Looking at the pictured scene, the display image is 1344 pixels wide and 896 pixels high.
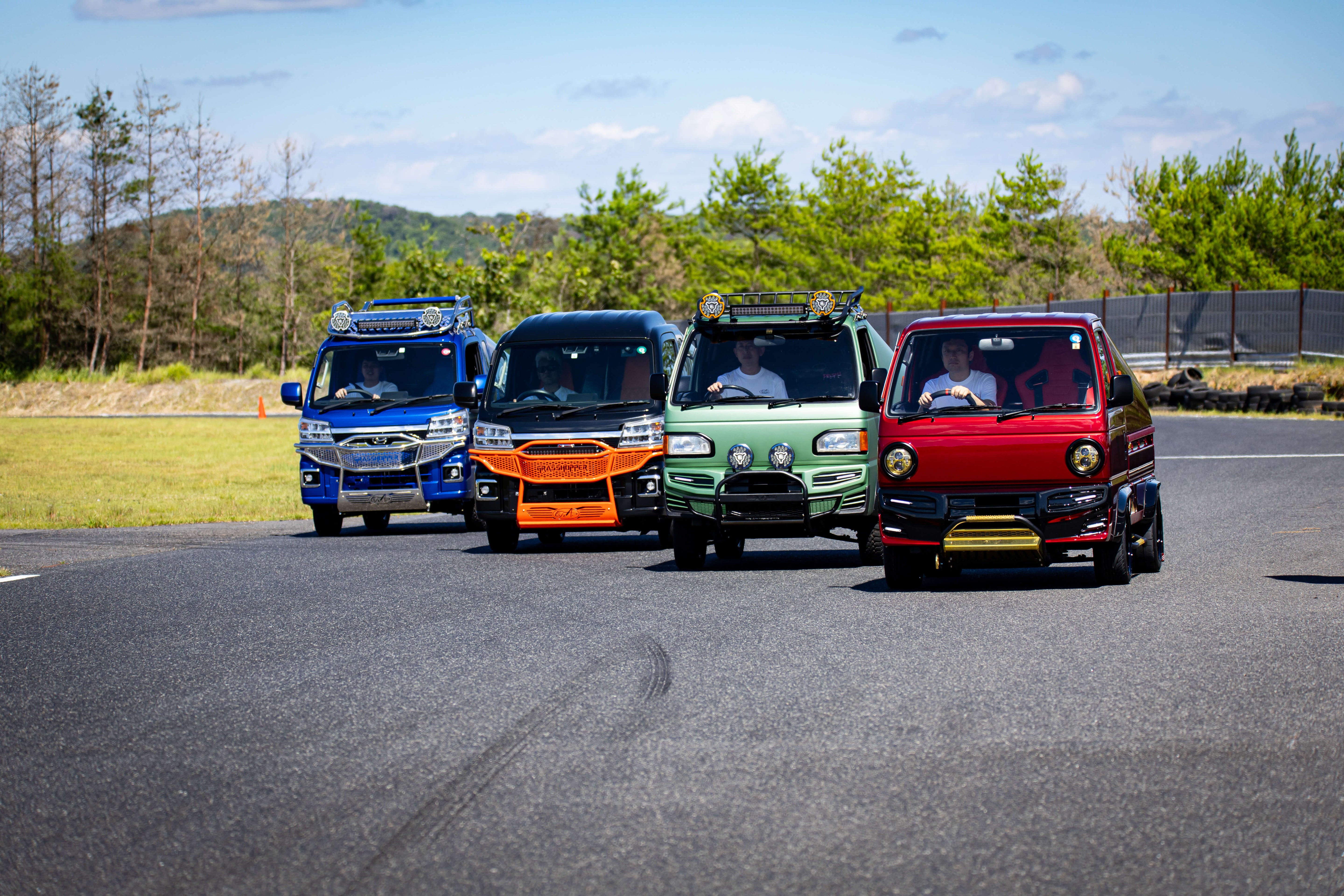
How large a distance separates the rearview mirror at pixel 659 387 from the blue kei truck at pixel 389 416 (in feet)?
12.0

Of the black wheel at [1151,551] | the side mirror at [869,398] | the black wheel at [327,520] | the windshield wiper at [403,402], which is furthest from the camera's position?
the black wheel at [327,520]

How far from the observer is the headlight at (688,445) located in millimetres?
12359

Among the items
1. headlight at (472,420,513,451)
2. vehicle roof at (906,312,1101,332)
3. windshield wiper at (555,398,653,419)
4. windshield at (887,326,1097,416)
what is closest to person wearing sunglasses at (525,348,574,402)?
windshield wiper at (555,398,653,419)

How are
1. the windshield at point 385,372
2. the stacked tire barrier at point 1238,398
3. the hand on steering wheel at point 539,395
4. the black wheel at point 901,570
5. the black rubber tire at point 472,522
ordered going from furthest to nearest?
the stacked tire barrier at point 1238,398
the windshield at point 385,372
the black rubber tire at point 472,522
the hand on steering wheel at point 539,395
the black wheel at point 901,570

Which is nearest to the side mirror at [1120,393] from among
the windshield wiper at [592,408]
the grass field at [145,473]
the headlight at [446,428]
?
the windshield wiper at [592,408]

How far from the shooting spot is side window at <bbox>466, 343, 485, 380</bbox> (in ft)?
Result: 58.7

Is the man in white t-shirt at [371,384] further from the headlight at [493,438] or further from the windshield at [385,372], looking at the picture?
the headlight at [493,438]

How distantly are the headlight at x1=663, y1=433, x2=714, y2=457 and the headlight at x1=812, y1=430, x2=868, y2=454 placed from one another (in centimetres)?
92

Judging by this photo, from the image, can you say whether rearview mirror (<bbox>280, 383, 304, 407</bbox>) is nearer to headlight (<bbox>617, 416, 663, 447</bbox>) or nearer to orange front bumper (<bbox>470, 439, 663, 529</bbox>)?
orange front bumper (<bbox>470, 439, 663, 529</bbox>)

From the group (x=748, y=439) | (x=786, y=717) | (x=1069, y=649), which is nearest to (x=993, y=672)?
(x=1069, y=649)

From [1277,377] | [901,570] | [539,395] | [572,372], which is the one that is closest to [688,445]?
[901,570]

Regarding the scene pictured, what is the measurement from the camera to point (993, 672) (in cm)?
750

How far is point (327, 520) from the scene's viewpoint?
17.7 meters

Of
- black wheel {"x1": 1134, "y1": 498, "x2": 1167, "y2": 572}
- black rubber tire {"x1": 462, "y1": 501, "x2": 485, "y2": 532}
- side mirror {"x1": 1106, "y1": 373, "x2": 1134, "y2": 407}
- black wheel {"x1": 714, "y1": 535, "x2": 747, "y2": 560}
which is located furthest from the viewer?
black rubber tire {"x1": 462, "y1": 501, "x2": 485, "y2": 532}
